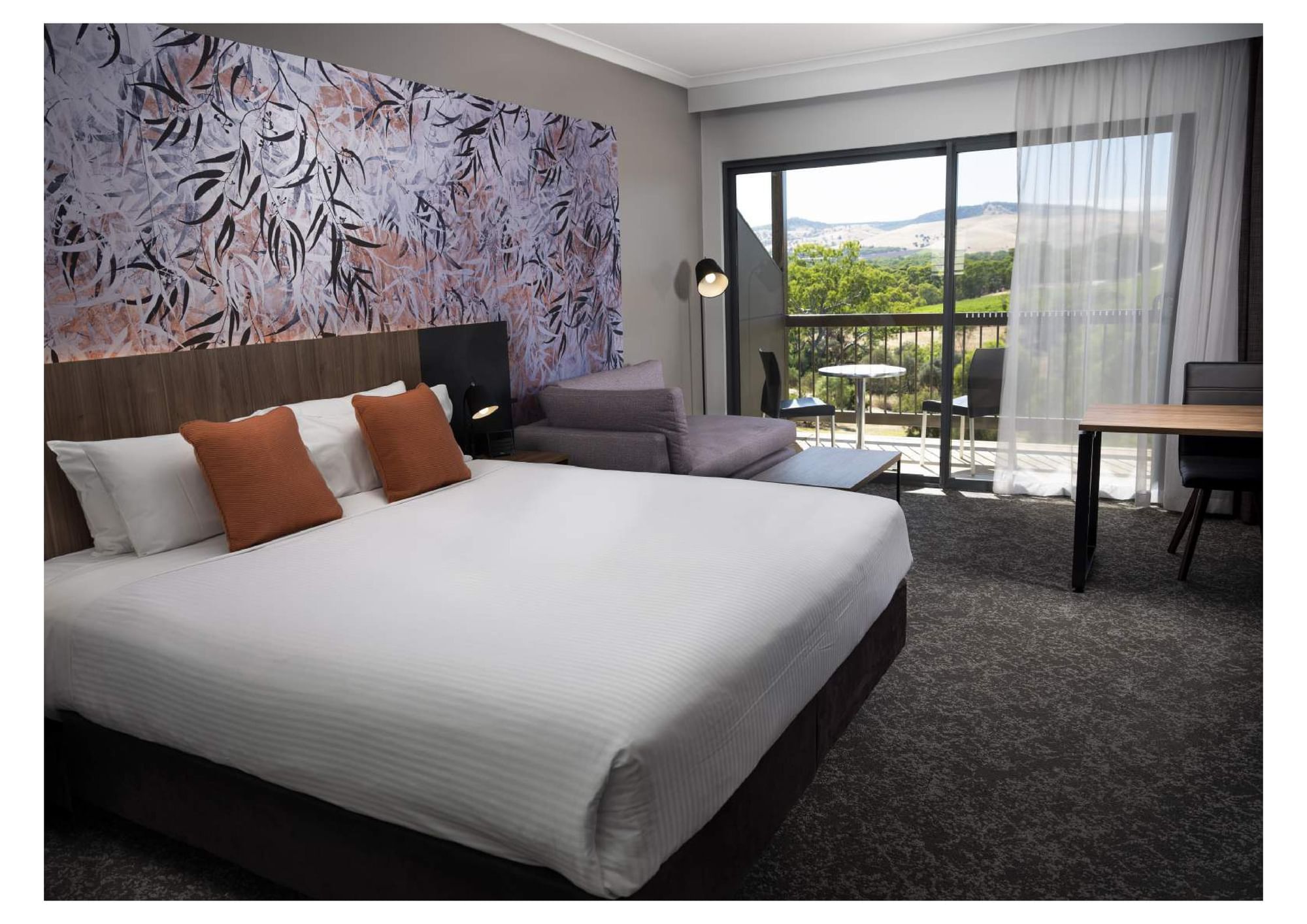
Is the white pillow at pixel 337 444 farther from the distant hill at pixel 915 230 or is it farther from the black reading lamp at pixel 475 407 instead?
the distant hill at pixel 915 230

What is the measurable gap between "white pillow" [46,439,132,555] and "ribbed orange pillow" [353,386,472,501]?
0.81m

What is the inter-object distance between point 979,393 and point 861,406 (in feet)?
2.45

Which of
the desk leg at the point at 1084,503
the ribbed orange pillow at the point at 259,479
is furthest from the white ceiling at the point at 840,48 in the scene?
the ribbed orange pillow at the point at 259,479

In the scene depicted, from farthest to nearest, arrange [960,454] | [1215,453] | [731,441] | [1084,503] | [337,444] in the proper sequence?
[960,454]
[731,441]
[1215,453]
[1084,503]
[337,444]

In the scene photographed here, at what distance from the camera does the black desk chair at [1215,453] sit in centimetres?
374

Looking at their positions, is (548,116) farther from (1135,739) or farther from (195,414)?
(1135,739)

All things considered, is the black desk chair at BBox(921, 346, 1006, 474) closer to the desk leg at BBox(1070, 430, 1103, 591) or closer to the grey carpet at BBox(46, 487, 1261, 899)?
the desk leg at BBox(1070, 430, 1103, 591)

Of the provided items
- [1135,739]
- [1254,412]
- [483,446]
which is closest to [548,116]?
[483,446]

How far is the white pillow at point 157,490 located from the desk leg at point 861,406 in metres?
4.20

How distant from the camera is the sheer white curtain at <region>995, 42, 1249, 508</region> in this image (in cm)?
460

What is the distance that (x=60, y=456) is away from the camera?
2498 mm

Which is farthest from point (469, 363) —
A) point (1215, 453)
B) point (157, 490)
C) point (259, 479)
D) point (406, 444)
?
point (1215, 453)

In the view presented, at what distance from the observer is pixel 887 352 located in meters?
5.84

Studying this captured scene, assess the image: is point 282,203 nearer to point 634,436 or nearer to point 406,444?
point 406,444
